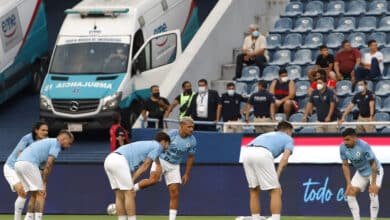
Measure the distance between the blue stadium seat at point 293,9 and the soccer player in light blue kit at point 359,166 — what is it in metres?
11.7

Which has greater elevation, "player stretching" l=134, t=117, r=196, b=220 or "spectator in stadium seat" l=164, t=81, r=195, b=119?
"spectator in stadium seat" l=164, t=81, r=195, b=119

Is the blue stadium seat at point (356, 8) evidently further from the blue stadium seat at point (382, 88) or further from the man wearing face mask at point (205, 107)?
the man wearing face mask at point (205, 107)

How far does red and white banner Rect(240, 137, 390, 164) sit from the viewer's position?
1076 inches

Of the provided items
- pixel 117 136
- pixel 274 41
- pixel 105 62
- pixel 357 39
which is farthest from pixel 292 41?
pixel 117 136

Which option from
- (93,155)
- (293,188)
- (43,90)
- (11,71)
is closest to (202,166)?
(293,188)

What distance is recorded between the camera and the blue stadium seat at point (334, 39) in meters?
33.3

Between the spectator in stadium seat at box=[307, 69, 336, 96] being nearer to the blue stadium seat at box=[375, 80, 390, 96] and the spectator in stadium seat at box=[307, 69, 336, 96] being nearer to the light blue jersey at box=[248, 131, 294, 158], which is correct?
the blue stadium seat at box=[375, 80, 390, 96]

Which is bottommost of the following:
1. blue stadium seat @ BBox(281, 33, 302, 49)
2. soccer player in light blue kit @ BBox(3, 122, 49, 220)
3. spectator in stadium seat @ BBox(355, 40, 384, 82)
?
soccer player in light blue kit @ BBox(3, 122, 49, 220)

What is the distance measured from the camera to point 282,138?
22531mm

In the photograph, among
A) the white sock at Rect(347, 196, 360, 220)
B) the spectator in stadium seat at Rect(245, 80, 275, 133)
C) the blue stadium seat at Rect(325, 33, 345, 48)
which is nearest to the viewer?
the white sock at Rect(347, 196, 360, 220)

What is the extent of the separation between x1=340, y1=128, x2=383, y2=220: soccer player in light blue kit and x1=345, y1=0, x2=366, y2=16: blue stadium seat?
1110cm

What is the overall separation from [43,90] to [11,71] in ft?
9.59

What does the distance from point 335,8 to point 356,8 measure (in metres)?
0.52

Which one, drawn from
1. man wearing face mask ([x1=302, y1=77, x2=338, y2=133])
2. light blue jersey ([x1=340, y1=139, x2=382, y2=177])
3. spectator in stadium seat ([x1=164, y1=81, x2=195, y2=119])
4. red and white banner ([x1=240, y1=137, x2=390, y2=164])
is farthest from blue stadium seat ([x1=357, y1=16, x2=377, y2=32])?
light blue jersey ([x1=340, y1=139, x2=382, y2=177])
